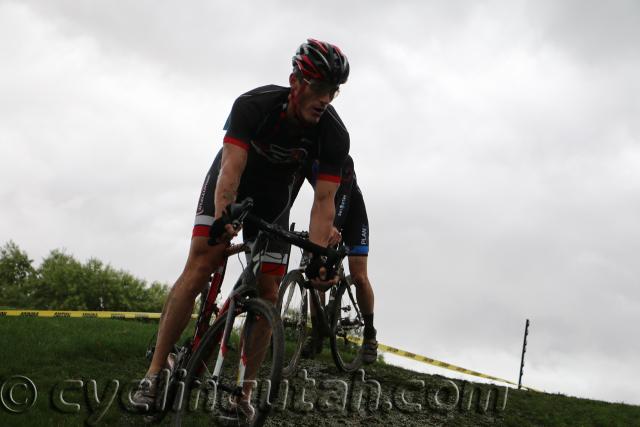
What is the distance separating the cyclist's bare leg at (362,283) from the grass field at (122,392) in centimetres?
92

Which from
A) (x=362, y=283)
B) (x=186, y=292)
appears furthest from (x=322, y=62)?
(x=362, y=283)

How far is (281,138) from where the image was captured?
197 inches

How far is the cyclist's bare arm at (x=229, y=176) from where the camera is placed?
4.46 metres

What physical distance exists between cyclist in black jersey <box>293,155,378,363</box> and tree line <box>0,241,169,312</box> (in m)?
22.7

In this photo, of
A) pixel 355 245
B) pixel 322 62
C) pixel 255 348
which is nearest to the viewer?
pixel 255 348

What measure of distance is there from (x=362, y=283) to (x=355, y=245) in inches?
24.0

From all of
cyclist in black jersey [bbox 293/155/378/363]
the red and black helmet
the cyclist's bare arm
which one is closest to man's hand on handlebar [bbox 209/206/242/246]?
the cyclist's bare arm

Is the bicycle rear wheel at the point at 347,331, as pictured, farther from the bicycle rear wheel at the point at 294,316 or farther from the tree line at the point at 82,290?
the tree line at the point at 82,290

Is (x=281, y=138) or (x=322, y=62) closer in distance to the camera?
(x=322, y=62)

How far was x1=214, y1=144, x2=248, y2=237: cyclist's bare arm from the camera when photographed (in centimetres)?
446

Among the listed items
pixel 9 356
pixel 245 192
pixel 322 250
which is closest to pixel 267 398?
pixel 322 250

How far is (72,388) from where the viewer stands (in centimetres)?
626

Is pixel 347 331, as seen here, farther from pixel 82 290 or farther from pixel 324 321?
pixel 82 290

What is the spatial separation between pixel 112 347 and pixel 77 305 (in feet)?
75.9
